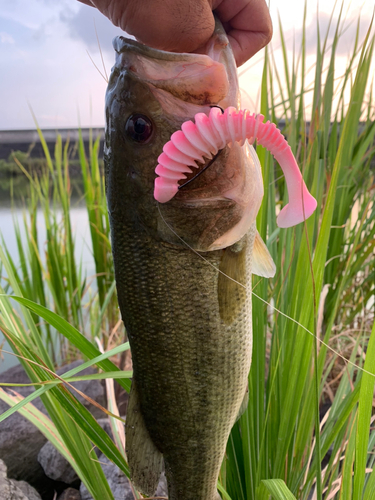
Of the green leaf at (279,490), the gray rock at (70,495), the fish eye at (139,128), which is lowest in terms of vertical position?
the gray rock at (70,495)

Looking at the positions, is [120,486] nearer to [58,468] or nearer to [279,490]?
[58,468]

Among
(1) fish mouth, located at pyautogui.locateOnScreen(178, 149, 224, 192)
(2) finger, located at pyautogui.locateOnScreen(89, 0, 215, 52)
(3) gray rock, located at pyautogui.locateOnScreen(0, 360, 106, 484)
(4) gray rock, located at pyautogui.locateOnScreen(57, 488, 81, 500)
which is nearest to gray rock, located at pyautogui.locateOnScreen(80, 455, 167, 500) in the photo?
(4) gray rock, located at pyautogui.locateOnScreen(57, 488, 81, 500)

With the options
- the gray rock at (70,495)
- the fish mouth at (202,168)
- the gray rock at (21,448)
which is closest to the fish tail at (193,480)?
the fish mouth at (202,168)

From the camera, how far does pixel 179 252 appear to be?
85cm

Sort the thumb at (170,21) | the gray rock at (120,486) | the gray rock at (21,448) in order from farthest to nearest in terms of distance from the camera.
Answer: the gray rock at (21,448), the gray rock at (120,486), the thumb at (170,21)

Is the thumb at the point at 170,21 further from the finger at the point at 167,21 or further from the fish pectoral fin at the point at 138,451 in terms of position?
the fish pectoral fin at the point at 138,451

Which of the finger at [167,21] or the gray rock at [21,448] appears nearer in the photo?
the finger at [167,21]

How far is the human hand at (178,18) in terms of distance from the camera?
76 cm

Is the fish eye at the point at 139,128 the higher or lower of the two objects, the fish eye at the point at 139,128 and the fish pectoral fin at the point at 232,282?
the higher

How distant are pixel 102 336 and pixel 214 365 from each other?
2944 millimetres

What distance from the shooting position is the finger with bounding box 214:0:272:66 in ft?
2.96

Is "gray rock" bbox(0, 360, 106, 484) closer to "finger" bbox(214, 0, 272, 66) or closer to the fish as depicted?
the fish

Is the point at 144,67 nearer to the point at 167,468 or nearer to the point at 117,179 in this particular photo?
the point at 117,179

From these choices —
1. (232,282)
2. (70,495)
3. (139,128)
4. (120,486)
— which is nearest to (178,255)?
(232,282)
